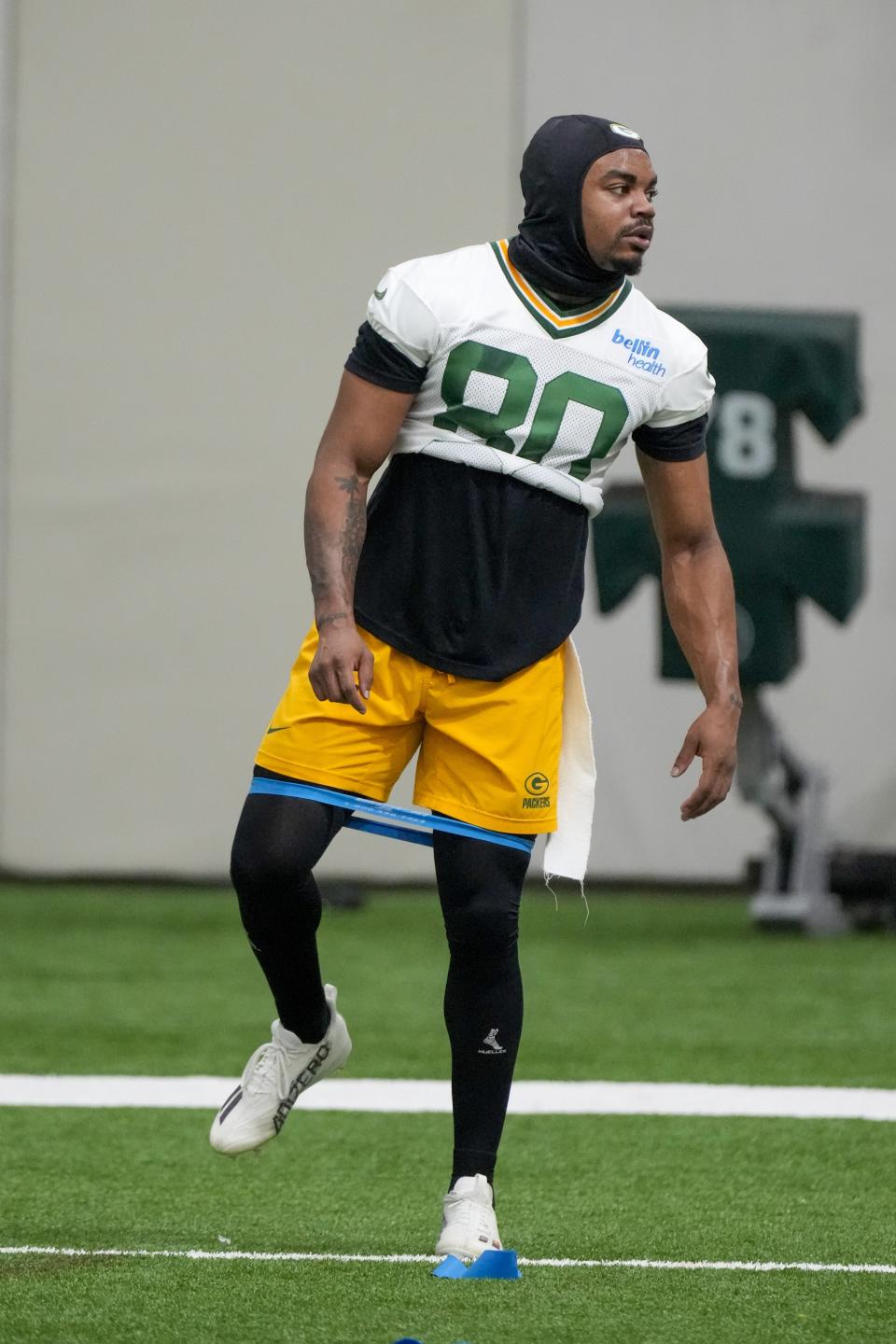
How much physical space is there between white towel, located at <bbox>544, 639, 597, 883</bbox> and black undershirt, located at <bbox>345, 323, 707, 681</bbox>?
3.7 inches

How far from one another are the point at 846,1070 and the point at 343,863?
369cm

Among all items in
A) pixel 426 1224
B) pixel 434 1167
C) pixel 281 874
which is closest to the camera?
pixel 281 874

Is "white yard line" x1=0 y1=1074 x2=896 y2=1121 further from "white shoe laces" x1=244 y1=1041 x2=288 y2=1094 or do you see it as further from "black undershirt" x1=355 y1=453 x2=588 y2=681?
"black undershirt" x1=355 y1=453 x2=588 y2=681

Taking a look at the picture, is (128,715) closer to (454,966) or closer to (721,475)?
(721,475)

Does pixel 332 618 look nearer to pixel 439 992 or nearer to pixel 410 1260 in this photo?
pixel 410 1260

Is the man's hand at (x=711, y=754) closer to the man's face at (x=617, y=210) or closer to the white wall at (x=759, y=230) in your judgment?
the man's face at (x=617, y=210)

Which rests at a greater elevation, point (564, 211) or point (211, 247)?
point (211, 247)

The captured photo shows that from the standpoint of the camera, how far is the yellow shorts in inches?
102

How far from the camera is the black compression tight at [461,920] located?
8.42 ft

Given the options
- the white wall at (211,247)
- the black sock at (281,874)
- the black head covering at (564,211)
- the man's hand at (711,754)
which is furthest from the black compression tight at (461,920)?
the white wall at (211,247)

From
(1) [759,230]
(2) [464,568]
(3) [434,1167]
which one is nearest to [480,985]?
(2) [464,568]

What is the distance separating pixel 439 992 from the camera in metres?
5.25

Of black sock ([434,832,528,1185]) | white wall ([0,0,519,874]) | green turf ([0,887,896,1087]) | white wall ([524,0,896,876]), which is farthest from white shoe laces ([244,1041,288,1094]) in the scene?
white wall ([524,0,896,876])

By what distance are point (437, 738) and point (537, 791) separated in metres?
0.14
